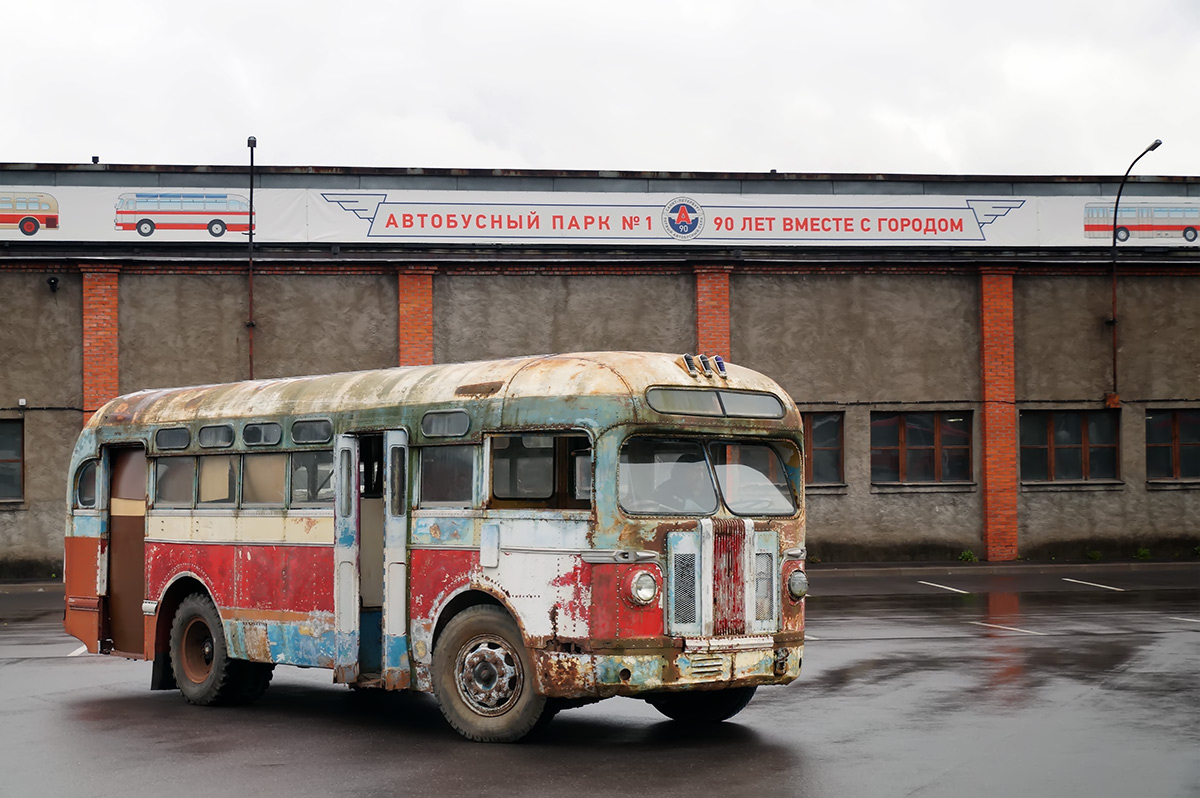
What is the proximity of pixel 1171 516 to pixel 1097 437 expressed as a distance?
2347 mm

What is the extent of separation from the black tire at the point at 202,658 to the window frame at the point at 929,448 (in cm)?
2004

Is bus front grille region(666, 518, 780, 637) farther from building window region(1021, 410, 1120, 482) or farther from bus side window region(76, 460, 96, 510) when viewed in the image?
building window region(1021, 410, 1120, 482)

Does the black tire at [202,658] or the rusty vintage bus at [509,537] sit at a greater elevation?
the rusty vintage bus at [509,537]

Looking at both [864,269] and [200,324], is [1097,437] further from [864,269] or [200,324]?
[200,324]

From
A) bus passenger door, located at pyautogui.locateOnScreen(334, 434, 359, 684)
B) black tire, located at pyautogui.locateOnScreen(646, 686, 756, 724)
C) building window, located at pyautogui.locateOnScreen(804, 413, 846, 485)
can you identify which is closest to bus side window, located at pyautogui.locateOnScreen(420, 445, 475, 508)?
bus passenger door, located at pyautogui.locateOnScreen(334, 434, 359, 684)

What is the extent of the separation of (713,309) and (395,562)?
65.8ft

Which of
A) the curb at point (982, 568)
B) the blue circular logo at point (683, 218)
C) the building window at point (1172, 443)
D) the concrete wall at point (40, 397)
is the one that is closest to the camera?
the concrete wall at point (40, 397)

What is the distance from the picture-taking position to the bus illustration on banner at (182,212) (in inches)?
1222

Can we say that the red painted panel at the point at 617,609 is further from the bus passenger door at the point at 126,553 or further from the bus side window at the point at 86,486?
the bus side window at the point at 86,486

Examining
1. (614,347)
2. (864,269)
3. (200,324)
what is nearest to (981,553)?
(864,269)

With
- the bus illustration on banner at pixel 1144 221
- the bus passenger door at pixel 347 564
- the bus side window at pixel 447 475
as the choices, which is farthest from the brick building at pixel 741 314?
the bus side window at pixel 447 475

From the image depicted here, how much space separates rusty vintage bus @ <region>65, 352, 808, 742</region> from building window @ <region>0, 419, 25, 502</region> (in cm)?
1765

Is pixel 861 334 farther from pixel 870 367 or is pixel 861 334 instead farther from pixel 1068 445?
pixel 1068 445

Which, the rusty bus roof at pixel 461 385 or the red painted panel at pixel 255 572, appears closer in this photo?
the rusty bus roof at pixel 461 385
